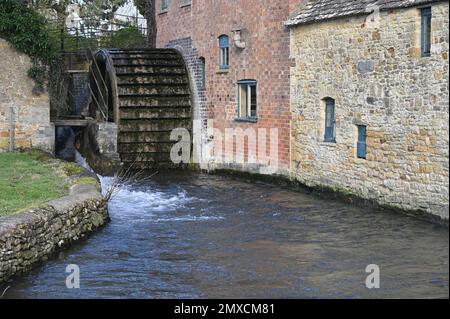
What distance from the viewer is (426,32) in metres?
12.2

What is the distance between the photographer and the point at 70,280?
30.3 feet

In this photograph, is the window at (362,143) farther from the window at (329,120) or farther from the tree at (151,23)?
the tree at (151,23)

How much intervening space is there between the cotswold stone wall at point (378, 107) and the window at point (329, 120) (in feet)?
0.34

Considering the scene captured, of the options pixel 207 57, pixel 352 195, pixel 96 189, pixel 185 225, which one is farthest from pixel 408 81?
pixel 207 57

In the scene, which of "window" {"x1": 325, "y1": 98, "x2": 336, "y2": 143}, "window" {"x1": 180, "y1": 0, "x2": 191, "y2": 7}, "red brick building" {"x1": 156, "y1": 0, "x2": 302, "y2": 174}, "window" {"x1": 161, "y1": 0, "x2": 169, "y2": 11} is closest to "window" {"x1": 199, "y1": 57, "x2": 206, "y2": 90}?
"red brick building" {"x1": 156, "y1": 0, "x2": 302, "y2": 174}

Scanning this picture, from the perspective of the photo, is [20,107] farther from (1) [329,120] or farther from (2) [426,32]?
(2) [426,32]

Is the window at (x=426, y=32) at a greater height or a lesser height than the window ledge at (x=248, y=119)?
greater

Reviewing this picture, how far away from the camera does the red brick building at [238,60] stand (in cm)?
1644

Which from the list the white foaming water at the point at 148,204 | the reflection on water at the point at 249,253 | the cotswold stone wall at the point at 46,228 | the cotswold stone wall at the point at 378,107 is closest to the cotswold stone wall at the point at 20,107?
the white foaming water at the point at 148,204

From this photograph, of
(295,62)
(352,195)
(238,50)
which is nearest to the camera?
(352,195)

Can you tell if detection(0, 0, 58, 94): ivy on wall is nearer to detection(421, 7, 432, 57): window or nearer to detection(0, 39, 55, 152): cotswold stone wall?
detection(0, 39, 55, 152): cotswold stone wall

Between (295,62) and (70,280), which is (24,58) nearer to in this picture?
(295,62)

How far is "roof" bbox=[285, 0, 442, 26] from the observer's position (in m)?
12.7

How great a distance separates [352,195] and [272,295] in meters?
5.95
